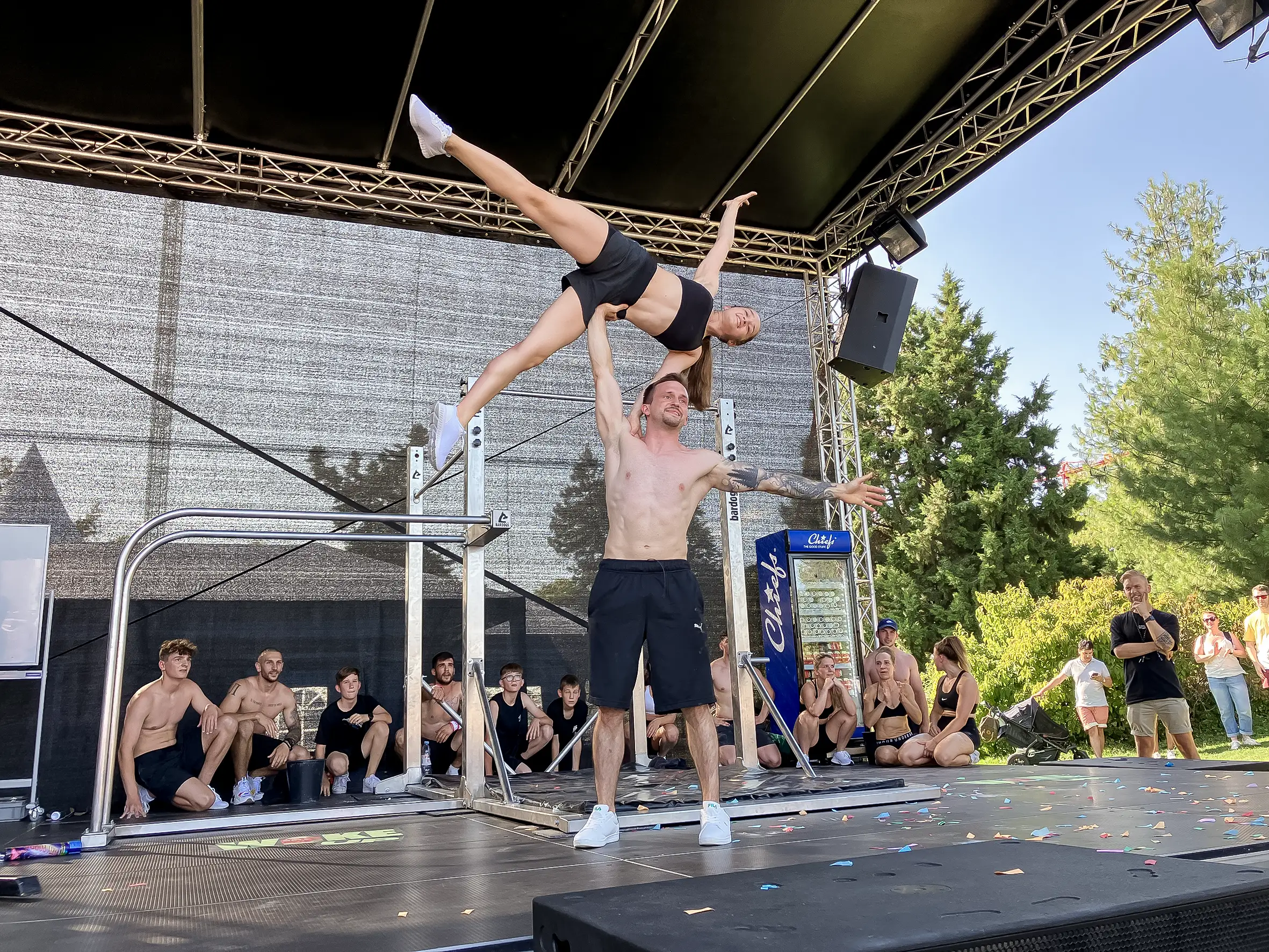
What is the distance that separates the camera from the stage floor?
1814 mm

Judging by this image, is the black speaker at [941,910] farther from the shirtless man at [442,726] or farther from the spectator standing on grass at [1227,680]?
the spectator standing on grass at [1227,680]

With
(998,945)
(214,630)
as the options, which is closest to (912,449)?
(214,630)

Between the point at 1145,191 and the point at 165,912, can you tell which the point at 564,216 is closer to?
the point at 165,912

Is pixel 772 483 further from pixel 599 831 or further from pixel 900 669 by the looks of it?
pixel 900 669

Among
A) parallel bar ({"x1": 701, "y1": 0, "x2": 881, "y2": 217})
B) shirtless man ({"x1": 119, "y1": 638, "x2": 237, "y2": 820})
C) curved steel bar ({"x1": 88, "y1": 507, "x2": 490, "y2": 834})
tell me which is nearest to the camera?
curved steel bar ({"x1": 88, "y1": 507, "x2": 490, "y2": 834})

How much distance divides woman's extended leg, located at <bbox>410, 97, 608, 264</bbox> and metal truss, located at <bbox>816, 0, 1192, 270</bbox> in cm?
416

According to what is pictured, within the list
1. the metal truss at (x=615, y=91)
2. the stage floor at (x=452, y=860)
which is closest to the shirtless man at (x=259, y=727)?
the stage floor at (x=452, y=860)

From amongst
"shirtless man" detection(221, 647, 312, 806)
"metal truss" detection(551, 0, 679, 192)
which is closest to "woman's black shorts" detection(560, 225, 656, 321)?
"metal truss" detection(551, 0, 679, 192)

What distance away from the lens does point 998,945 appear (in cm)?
107

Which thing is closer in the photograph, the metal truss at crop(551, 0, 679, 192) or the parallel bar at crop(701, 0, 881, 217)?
the metal truss at crop(551, 0, 679, 192)

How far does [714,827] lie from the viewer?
2.69 meters

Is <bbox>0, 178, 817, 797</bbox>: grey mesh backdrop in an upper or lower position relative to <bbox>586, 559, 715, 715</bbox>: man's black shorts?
upper

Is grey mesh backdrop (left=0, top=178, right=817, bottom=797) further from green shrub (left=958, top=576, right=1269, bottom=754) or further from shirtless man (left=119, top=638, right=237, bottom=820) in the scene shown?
green shrub (left=958, top=576, right=1269, bottom=754)

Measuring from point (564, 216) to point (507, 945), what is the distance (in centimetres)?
187
